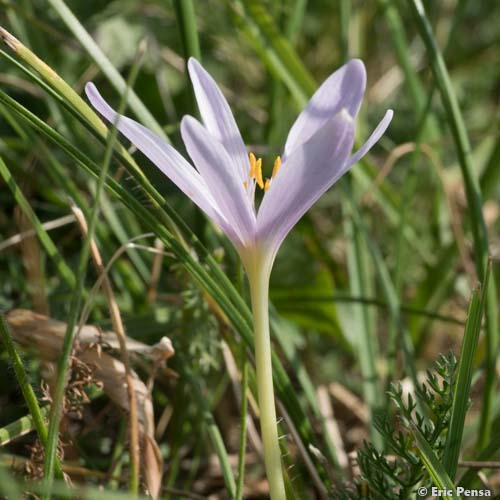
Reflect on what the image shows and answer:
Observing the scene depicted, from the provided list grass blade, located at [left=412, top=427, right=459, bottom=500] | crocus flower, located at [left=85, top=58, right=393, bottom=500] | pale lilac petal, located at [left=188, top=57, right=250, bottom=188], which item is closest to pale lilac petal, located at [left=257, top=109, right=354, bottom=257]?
crocus flower, located at [left=85, top=58, right=393, bottom=500]

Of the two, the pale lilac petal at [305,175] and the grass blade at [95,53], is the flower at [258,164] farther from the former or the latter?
the grass blade at [95,53]

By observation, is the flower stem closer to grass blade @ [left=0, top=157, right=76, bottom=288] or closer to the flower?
the flower

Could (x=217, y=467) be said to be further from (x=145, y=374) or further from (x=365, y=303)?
(x=365, y=303)

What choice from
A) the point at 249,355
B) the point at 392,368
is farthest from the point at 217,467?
the point at 249,355

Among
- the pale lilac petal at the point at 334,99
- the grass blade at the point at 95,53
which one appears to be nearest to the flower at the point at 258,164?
the pale lilac petal at the point at 334,99

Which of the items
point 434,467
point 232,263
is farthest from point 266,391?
point 232,263

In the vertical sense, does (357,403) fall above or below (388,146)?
below
